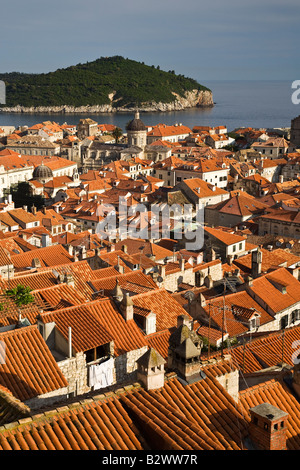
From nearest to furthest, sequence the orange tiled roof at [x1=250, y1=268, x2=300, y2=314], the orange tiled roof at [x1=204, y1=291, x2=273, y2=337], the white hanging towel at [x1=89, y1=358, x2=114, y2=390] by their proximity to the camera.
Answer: the white hanging towel at [x1=89, y1=358, x2=114, y2=390] → the orange tiled roof at [x1=204, y1=291, x2=273, y2=337] → the orange tiled roof at [x1=250, y1=268, x2=300, y2=314]

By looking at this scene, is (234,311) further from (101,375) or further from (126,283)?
(101,375)

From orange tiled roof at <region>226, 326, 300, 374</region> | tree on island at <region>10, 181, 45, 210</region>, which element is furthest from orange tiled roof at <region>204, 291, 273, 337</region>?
tree on island at <region>10, 181, 45, 210</region>

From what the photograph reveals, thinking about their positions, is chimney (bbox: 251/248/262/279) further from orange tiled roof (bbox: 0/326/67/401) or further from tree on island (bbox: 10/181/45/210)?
tree on island (bbox: 10/181/45/210)

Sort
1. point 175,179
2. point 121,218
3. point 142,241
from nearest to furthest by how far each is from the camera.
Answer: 1. point 142,241
2. point 121,218
3. point 175,179

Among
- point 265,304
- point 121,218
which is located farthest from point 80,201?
point 265,304

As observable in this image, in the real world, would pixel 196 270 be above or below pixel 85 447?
below
